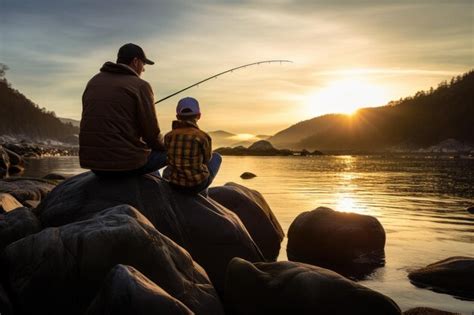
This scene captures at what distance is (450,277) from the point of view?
8.34m

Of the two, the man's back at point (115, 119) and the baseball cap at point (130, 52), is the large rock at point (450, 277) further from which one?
the baseball cap at point (130, 52)

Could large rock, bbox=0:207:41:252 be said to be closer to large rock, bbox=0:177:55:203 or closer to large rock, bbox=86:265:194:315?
large rock, bbox=86:265:194:315

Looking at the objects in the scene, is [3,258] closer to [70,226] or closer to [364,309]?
[70,226]

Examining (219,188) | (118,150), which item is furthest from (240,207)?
(118,150)

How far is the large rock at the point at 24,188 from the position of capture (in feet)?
38.7

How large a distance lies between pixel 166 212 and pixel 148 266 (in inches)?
77.9

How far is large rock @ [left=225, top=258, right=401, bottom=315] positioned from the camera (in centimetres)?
590

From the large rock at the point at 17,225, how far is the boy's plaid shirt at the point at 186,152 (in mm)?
1880

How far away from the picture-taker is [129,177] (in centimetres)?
748

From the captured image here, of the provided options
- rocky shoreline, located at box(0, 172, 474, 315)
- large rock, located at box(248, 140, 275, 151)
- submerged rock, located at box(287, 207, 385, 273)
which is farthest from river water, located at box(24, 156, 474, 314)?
large rock, located at box(248, 140, 275, 151)

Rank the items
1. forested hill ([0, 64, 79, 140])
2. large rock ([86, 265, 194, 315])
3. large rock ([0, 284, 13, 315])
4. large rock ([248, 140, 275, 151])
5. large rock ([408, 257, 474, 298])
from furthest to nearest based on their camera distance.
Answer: forested hill ([0, 64, 79, 140]) < large rock ([248, 140, 275, 151]) < large rock ([408, 257, 474, 298]) < large rock ([0, 284, 13, 315]) < large rock ([86, 265, 194, 315])

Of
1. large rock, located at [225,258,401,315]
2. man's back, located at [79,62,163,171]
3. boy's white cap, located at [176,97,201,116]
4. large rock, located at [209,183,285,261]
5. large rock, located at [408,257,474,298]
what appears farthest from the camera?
large rock, located at [209,183,285,261]

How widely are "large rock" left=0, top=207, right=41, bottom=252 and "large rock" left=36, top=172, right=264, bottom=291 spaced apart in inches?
14.0

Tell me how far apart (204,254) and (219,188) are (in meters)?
3.44
